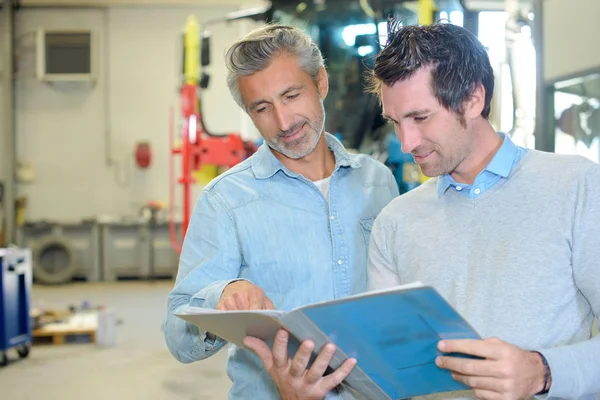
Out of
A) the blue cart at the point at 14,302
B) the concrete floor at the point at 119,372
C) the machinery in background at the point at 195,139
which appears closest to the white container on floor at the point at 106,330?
the concrete floor at the point at 119,372

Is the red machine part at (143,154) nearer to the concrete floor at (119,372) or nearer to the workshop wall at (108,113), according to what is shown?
the workshop wall at (108,113)

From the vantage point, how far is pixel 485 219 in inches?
63.4

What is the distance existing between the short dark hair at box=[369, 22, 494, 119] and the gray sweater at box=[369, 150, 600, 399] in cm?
20

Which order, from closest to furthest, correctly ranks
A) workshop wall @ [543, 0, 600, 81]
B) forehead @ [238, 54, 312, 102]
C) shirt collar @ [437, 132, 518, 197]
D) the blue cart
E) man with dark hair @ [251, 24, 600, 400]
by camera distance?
man with dark hair @ [251, 24, 600, 400]
shirt collar @ [437, 132, 518, 197]
forehead @ [238, 54, 312, 102]
workshop wall @ [543, 0, 600, 81]
the blue cart

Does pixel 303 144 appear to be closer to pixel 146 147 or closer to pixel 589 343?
pixel 589 343

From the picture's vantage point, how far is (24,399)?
4926 mm

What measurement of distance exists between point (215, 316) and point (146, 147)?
955 cm

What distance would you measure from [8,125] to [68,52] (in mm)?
1307

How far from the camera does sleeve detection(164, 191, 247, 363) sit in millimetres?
1857

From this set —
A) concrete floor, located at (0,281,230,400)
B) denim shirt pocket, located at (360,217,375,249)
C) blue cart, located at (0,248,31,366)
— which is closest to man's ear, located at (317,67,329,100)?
denim shirt pocket, located at (360,217,375,249)

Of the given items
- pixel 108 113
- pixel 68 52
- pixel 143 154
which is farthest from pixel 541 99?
pixel 68 52

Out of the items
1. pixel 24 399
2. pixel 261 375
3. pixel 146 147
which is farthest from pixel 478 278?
pixel 146 147

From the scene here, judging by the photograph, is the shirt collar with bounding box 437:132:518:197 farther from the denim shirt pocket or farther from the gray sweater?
the denim shirt pocket

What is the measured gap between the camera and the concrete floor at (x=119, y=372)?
5047 millimetres
